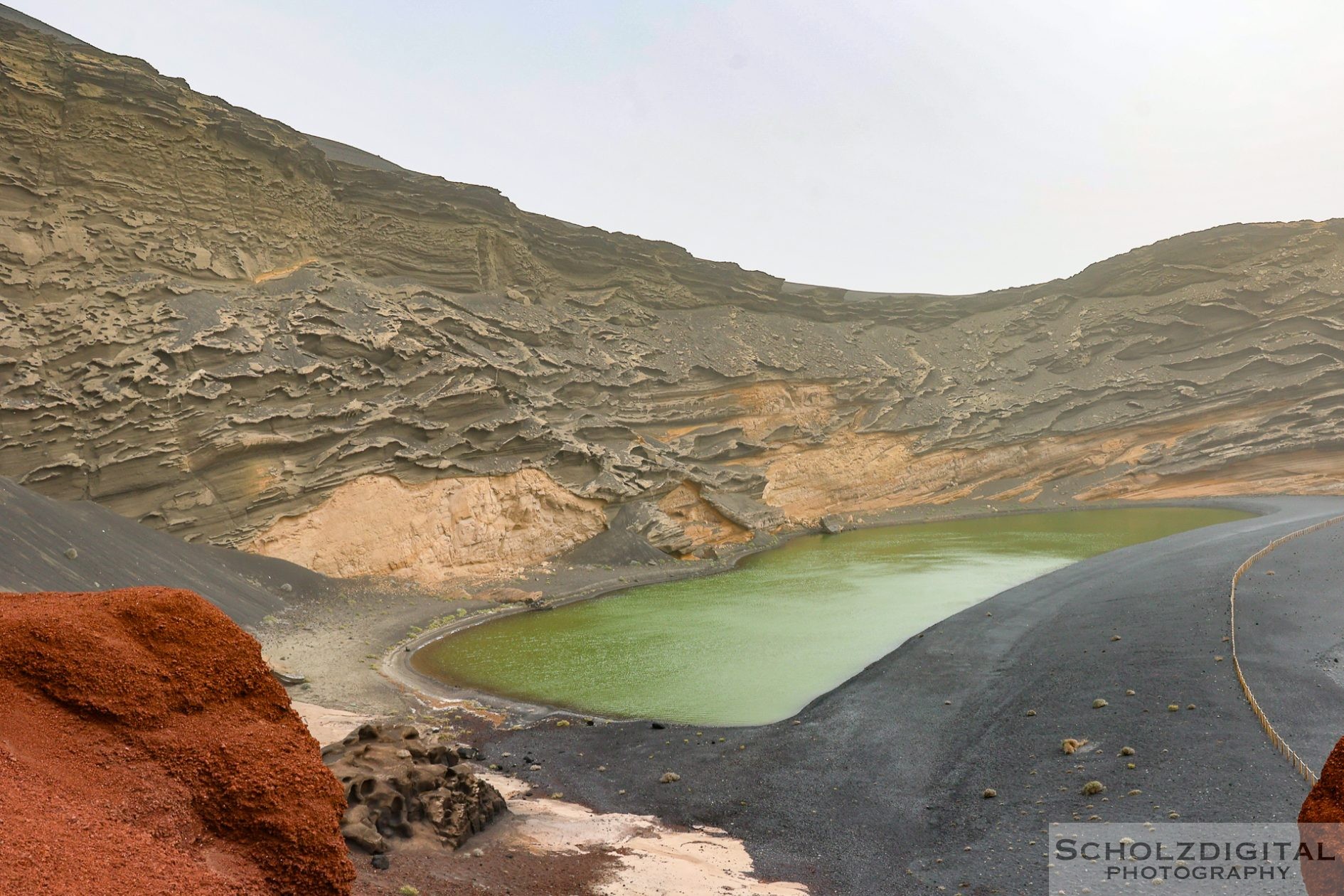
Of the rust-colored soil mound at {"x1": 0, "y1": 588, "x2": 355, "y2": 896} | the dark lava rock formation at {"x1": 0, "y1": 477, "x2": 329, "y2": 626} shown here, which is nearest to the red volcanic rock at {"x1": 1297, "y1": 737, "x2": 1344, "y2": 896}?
the rust-colored soil mound at {"x1": 0, "y1": 588, "x2": 355, "y2": 896}

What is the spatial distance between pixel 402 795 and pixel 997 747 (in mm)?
Result: 7899

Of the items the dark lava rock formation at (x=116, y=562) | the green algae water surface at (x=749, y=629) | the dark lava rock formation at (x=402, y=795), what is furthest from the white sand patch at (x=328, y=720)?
the dark lava rock formation at (x=116, y=562)

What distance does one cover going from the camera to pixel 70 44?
1119 inches

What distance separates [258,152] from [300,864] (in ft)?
117

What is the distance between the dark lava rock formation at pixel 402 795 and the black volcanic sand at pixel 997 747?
265 centimetres

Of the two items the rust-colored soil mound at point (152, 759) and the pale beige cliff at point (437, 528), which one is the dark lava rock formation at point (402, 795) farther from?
the pale beige cliff at point (437, 528)

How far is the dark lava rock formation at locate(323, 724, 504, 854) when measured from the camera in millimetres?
7820

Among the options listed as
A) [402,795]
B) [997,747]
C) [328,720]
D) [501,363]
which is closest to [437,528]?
[501,363]

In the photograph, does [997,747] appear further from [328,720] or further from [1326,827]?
[328,720]

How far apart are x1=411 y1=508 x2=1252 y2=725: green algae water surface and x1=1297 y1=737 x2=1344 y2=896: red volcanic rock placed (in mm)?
11258

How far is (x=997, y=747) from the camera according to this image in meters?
10.9

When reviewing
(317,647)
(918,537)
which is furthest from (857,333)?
(317,647)

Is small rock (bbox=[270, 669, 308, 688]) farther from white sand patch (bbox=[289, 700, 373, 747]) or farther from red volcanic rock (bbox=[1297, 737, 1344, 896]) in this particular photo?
red volcanic rock (bbox=[1297, 737, 1344, 896])

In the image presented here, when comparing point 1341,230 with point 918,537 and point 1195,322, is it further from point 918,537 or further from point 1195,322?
point 918,537
